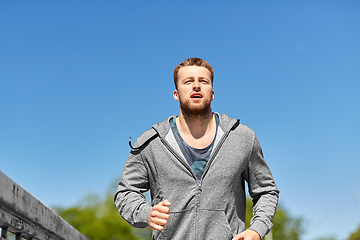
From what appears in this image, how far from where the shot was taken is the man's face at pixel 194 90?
11.1 feet

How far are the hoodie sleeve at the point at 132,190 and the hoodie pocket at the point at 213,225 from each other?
0.42 metres

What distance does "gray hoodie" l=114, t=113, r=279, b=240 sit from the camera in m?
3.11

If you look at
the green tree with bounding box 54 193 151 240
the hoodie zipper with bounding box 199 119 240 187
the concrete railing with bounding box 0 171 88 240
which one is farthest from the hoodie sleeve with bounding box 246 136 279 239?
the green tree with bounding box 54 193 151 240

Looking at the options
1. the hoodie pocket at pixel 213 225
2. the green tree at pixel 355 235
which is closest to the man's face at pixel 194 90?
the hoodie pocket at pixel 213 225

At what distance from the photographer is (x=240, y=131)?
11.3ft

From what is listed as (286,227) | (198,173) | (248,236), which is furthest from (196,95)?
(286,227)

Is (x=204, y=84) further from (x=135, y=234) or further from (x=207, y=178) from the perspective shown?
(x=135, y=234)

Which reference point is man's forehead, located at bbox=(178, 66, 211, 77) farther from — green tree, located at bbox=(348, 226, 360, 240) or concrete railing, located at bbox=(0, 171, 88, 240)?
green tree, located at bbox=(348, 226, 360, 240)

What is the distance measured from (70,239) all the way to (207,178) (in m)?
1.50

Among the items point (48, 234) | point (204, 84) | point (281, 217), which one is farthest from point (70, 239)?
point (281, 217)

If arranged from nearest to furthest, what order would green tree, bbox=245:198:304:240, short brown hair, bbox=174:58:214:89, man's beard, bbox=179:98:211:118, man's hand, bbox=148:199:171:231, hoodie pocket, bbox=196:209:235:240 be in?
man's hand, bbox=148:199:171:231, hoodie pocket, bbox=196:209:235:240, man's beard, bbox=179:98:211:118, short brown hair, bbox=174:58:214:89, green tree, bbox=245:198:304:240

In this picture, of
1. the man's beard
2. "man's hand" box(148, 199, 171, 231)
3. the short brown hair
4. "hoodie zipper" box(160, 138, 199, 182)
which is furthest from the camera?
the short brown hair

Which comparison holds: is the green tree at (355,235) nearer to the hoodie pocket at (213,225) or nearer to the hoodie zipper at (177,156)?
the hoodie pocket at (213,225)

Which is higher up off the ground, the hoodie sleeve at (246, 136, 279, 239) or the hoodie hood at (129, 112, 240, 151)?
the hoodie hood at (129, 112, 240, 151)
